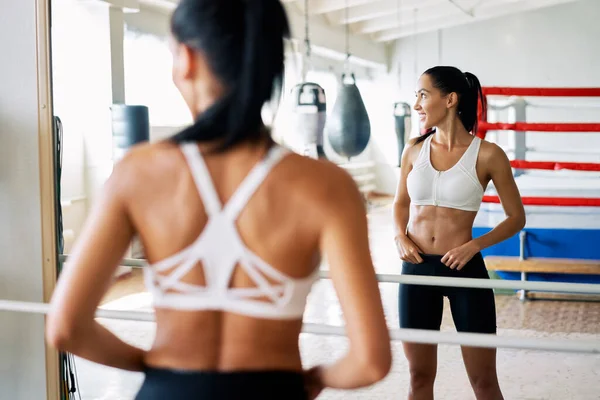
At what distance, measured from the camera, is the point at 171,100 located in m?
7.99

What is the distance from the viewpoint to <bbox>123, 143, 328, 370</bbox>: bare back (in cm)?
87

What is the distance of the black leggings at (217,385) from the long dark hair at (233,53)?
272mm

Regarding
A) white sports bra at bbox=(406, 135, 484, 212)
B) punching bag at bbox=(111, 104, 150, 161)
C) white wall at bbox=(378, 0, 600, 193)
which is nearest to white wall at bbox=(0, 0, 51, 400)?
white sports bra at bbox=(406, 135, 484, 212)

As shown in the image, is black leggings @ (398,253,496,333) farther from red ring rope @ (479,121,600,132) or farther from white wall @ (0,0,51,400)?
red ring rope @ (479,121,600,132)

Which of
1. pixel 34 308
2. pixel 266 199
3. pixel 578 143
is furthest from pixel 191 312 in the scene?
pixel 578 143

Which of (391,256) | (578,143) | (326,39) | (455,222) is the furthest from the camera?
(578,143)

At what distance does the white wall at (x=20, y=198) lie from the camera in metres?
2.36

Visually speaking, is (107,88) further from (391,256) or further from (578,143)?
(578,143)

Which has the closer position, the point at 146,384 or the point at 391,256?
the point at 146,384

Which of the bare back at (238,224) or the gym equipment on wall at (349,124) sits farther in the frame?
the gym equipment on wall at (349,124)

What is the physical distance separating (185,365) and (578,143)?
12708mm

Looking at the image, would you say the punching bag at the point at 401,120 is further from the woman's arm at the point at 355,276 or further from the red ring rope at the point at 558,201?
the woman's arm at the point at 355,276

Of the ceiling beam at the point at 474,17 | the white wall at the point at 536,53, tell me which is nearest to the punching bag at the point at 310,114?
the white wall at the point at 536,53

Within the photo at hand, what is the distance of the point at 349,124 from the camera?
6.77 meters
